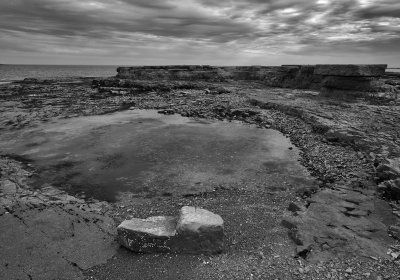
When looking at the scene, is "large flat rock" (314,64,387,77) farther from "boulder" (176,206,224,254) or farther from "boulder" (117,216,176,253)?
"boulder" (117,216,176,253)

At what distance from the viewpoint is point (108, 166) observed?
579 inches

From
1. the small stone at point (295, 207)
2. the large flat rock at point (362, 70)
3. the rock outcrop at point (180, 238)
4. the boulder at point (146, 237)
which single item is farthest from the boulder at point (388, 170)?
the large flat rock at point (362, 70)

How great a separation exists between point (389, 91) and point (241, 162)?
88.2 feet

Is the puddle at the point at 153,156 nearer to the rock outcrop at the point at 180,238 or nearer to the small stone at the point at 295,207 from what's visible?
the small stone at the point at 295,207

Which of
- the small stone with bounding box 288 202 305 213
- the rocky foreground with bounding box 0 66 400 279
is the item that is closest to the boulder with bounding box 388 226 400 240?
the rocky foreground with bounding box 0 66 400 279

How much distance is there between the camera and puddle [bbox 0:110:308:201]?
41.7 ft

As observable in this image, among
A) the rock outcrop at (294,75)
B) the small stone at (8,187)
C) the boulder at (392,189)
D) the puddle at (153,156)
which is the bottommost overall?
the small stone at (8,187)

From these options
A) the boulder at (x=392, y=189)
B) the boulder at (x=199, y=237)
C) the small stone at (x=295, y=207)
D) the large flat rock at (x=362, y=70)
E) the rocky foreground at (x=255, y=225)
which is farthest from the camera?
the large flat rock at (x=362, y=70)

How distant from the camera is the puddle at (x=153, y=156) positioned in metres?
12.7

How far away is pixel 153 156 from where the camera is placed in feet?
53.2

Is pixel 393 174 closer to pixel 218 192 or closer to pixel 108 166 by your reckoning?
pixel 218 192

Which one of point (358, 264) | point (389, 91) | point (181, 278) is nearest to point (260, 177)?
point (358, 264)

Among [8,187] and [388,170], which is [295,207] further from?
[8,187]

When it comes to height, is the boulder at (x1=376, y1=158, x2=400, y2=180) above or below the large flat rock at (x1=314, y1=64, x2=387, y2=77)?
below
